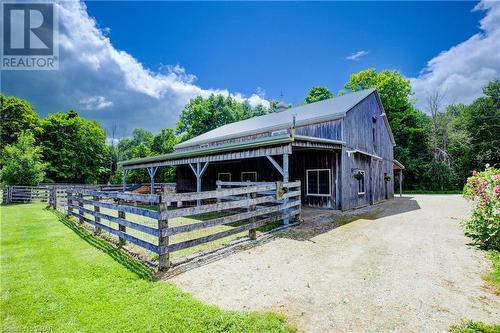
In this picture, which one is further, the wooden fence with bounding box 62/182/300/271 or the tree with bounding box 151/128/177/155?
the tree with bounding box 151/128/177/155

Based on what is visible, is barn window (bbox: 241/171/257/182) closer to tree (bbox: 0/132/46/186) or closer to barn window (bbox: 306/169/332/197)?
barn window (bbox: 306/169/332/197)

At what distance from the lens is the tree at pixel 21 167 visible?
57.0 feet

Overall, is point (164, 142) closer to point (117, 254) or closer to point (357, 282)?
point (117, 254)

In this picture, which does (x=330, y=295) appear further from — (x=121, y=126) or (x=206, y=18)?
(x=121, y=126)

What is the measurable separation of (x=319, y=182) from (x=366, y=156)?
4.26 m

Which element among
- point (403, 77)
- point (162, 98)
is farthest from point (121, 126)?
point (403, 77)

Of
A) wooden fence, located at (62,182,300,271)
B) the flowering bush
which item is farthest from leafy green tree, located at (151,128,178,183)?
the flowering bush

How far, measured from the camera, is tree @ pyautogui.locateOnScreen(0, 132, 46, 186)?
1738cm

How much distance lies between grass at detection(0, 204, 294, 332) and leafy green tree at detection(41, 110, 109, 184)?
3123 cm

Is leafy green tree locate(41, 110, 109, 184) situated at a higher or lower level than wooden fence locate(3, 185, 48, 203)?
higher

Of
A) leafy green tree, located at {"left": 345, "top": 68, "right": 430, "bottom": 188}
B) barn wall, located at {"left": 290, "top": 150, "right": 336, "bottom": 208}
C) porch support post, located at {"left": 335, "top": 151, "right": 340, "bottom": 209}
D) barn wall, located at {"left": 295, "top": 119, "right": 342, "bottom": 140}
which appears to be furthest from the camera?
leafy green tree, located at {"left": 345, "top": 68, "right": 430, "bottom": 188}

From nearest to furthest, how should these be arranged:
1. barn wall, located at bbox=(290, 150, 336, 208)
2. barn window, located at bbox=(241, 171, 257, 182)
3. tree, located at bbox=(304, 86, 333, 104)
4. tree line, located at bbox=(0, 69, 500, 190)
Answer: barn wall, located at bbox=(290, 150, 336, 208)
barn window, located at bbox=(241, 171, 257, 182)
tree line, located at bbox=(0, 69, 500, 190)
tree, located at bbox=(304, 86, 333, 104)

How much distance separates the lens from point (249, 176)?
48.8ft

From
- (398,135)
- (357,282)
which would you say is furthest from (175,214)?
(398,135)
